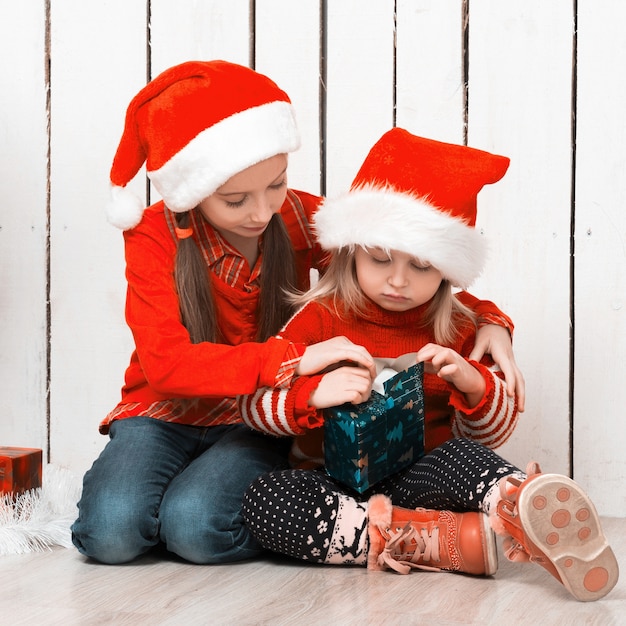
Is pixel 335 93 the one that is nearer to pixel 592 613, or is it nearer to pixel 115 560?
pixel 115 560

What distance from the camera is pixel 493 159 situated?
127cm

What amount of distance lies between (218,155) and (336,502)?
1.56 feet

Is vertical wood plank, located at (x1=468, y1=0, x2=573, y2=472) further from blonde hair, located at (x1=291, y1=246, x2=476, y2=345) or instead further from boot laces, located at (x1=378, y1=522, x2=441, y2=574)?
boot laces, located at (x1=378, y1=522, x2=441, y2=574)

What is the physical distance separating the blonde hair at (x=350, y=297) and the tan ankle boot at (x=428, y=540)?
10.6 inches

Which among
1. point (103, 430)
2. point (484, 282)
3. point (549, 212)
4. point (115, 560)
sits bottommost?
point (115, 560)

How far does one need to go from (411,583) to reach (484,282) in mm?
632

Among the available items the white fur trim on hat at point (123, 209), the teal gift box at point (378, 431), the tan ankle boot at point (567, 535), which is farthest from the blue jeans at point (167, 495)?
the tan ankle boot at point (567, 535)

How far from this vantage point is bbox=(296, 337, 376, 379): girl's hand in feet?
4.00

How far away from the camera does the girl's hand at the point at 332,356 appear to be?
1.22 metres

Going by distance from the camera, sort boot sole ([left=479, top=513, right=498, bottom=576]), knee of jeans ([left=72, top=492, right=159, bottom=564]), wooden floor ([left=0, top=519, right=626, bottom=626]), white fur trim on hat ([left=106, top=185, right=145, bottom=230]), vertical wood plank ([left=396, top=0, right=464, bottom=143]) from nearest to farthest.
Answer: wooden floor ([left=0, top=519, right=626, bottom=626]) → boot sole ([left=479, top=513, right=498, bottom=576]) → knee of jeans ([left=72, top=492, right=159, bottom=564]) → white fur trim on hat ([left=106, top=185, right=145, bottom=230]) → vertical wood plank ([left=396, top=0, right=464, bottom=143])

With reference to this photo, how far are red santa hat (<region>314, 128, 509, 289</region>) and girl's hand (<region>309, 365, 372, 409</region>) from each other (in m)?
0.17

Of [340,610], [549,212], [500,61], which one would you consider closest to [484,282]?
[549,212]

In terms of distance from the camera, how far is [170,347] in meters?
1.27

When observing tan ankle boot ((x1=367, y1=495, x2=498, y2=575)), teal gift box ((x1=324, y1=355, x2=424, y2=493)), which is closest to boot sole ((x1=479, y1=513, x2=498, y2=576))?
tan ankle boot ((x1=367, y1=495, x2=498, y2=575))
